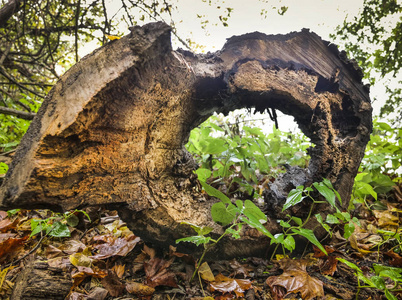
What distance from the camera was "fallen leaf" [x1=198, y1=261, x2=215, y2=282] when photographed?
1.12 meters

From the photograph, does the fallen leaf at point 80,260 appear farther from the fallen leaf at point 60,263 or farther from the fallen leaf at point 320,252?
the fallen leaf at point 320,252

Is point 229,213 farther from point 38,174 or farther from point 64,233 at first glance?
point 64,233

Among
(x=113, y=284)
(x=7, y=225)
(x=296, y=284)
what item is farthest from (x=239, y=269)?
(x=7, y=225)

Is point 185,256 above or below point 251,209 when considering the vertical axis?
below

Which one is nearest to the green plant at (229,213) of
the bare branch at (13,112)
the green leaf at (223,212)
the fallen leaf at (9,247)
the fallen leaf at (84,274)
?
the green leaf at (223,212)

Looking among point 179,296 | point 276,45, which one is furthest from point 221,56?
point 179,296

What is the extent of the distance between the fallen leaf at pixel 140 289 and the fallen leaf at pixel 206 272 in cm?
24

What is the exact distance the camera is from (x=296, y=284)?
108 centimetres

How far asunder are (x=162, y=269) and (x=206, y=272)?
0.72ft

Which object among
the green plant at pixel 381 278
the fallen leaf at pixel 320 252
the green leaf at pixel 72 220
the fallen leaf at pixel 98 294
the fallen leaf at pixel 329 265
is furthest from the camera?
the green leaf at pixel 72 220

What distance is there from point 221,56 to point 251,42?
0.21 metres

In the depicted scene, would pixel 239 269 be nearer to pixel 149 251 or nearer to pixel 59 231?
pixel 149 251

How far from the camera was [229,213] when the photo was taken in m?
1.04

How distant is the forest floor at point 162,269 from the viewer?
100 centimetres
